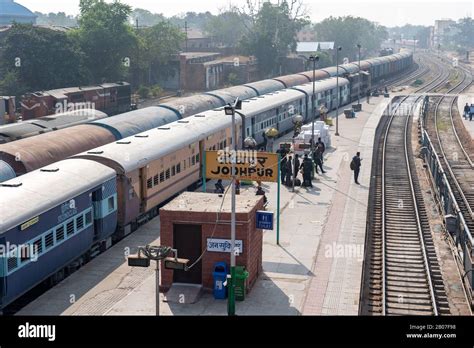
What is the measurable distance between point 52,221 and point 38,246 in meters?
0.99

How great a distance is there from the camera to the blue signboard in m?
21.6

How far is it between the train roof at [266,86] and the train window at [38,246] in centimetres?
4276

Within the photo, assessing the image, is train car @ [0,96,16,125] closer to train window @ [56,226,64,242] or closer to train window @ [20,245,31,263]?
train window @ [56,226,64,242]

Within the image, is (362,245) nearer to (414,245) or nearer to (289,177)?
(414,245)

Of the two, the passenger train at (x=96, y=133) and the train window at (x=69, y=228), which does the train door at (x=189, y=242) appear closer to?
the train window at (x=69, y=228)

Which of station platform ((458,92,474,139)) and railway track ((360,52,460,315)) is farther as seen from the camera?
station platform ((458,92,474,139))

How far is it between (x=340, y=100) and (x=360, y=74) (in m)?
12.5

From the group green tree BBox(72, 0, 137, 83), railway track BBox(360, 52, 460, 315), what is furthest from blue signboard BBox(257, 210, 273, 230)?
green tree BBox(72, 0, 137, 83)

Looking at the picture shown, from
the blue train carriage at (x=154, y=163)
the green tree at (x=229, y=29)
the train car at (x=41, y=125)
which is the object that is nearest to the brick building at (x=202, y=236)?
the blue train carriage at (x=154, y=163)

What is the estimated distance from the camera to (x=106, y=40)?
286ft

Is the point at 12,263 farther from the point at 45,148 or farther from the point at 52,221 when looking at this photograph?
the point at 45,148

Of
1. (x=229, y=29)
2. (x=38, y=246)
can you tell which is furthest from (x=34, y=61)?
(x=229, y=29)

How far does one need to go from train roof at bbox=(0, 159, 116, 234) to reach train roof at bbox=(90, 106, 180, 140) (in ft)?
32.6

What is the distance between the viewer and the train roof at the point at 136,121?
3481 cm
